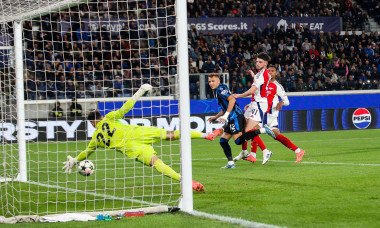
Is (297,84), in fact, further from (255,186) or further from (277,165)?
(255,186)

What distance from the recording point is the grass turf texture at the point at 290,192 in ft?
20.2

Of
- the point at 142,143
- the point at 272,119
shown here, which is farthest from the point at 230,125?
the point at 142,143

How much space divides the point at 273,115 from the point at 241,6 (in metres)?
20.1

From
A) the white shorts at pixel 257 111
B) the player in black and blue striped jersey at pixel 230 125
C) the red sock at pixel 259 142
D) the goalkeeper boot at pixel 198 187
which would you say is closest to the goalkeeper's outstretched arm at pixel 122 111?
the goalkeeper boot at pixel 198 187

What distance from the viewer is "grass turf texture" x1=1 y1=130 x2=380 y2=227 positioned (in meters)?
6.14

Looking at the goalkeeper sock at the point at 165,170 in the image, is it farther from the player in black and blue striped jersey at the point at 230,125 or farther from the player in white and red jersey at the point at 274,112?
the player in white and red jersey at the point at 274,112

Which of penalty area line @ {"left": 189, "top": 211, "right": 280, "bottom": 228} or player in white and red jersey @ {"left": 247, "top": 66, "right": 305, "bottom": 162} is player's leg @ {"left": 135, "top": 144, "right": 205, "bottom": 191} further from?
player in white and red jersey @ {"left": 247, "top": 66, "right": 305, "bottom": 162}

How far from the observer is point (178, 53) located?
23.2 ft

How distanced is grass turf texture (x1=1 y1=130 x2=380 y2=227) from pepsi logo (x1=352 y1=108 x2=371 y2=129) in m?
11.8

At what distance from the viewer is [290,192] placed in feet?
26.2

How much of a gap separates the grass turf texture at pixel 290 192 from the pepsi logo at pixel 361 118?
38.8 feet

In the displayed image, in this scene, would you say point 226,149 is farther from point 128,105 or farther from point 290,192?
point 128,105

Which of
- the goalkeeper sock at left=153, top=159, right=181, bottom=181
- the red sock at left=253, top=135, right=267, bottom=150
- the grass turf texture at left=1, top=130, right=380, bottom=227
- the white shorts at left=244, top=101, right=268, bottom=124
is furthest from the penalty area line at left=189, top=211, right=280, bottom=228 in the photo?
the red sock at left=253, top=135, right=267, bottom=150

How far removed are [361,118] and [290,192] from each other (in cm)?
1831
